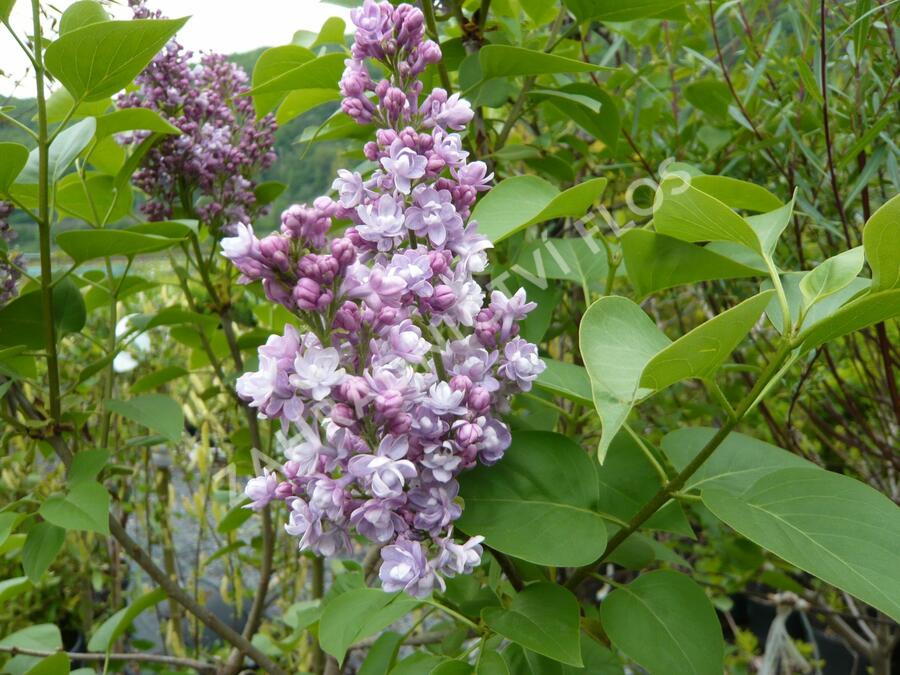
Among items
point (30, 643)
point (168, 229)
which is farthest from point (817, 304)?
point (30, 643)

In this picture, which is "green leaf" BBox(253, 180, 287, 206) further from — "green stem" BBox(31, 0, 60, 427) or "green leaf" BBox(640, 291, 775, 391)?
"green leaf" BBox(640, 291, 775, 391)

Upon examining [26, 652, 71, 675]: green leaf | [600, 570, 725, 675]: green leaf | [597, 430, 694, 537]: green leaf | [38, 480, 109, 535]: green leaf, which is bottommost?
Result: [26, 652, 71, 675]: green leaf

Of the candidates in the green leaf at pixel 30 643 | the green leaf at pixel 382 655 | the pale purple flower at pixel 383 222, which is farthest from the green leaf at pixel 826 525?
the green leaf at pixel 30 643

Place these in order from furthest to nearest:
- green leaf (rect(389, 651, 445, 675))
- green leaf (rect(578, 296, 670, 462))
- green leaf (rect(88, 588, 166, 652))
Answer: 1. green leaf (rect(88, 588, 166, 652))
2. green leaf (rect(389, 651, 445, 675))
3. green leaf (rect(578, 296, 670, 462))

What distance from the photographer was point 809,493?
0.44 metres

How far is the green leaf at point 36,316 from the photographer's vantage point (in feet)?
2.35

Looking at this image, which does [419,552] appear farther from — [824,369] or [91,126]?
[824,369]

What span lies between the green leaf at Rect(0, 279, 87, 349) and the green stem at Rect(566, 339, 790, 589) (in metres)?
0.55

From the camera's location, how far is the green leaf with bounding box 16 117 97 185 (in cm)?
69

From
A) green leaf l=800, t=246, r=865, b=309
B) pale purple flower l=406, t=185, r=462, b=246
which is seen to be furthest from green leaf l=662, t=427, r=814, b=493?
pale purple flower l=406, t=185, r=462, b=246

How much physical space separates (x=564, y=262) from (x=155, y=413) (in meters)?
0.46

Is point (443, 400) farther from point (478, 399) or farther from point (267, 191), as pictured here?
point (267, 191)

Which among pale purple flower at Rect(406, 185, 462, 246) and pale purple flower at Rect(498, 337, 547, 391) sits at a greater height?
pale purple flower at Rect(406, 185, 462, 246)

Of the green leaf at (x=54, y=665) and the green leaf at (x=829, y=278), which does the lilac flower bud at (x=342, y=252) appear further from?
the green leaf at (x=54, y=665)
